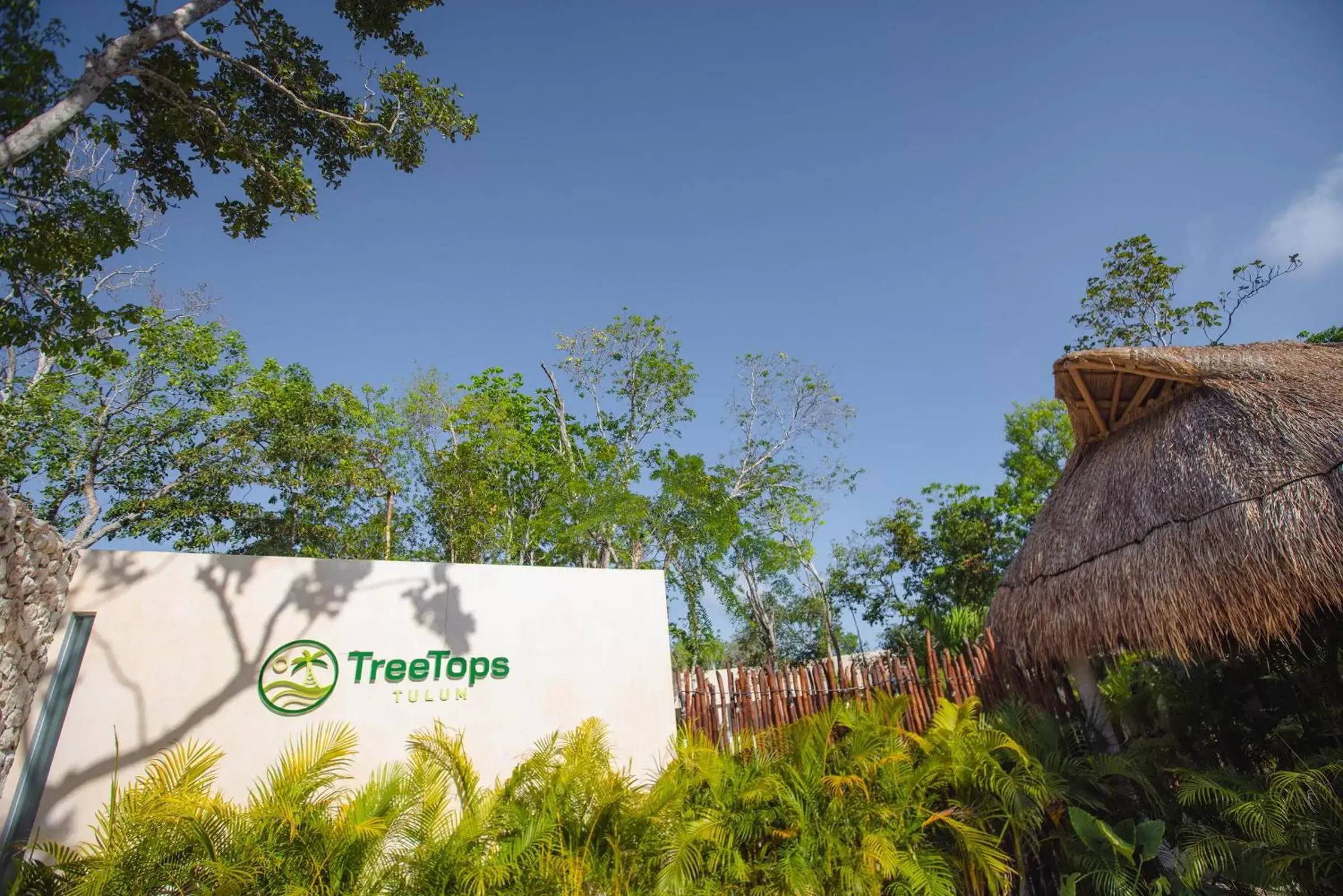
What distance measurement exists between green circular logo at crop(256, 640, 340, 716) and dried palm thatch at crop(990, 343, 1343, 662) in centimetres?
601

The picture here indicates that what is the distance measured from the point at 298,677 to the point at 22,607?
5.75 feet

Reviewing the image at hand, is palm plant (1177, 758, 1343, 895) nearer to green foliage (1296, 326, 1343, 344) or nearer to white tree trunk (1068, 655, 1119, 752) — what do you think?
white tree trunk (1068, 655, 1119, 752)

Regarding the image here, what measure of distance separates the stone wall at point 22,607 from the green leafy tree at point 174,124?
1.67 metres

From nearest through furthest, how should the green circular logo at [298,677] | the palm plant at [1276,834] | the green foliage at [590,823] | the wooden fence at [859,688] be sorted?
the green foliage at [590,823] < the palm plant at [1276,834] < the green circular logo at [298,677] < the wooden fence at [859,688]

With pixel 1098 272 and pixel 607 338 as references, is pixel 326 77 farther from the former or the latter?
pixel 1098 272

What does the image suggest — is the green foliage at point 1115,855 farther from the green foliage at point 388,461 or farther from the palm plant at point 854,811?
the green foliage at point 388,461

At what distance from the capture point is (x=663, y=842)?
404cm

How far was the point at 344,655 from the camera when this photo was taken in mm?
5164

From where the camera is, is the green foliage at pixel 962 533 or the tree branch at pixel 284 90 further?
the green foliage at pixel 962 533

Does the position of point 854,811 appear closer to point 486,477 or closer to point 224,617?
point 224,617

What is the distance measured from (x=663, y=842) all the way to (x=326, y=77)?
22.7 ft

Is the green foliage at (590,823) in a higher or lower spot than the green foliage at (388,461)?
lower

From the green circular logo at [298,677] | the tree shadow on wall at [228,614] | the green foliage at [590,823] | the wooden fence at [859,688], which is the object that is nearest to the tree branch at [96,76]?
the tree shadow on wall at [228,614]

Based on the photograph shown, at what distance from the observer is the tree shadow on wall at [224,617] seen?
4285mm
